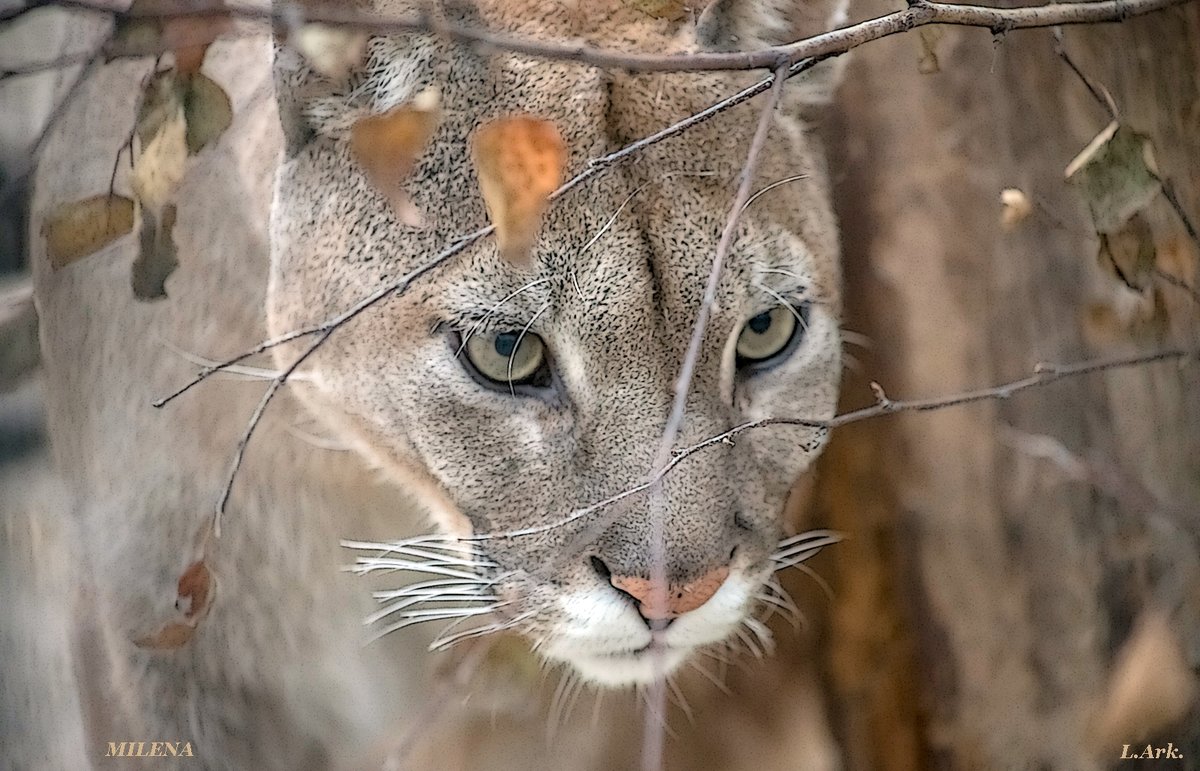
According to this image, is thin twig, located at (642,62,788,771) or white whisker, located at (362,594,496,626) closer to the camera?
thin twig, located at (642,62,788,771)

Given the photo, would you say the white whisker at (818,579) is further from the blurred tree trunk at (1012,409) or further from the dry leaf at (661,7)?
the dry leaf at (661,7)

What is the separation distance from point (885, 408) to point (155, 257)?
63cm

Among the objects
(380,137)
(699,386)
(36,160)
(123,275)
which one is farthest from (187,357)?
(699,386)

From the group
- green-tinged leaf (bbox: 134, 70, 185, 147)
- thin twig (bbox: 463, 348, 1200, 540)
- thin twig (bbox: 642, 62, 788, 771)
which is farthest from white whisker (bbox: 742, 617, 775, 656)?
green-tinged leaf (bbox: 134, 70, 185, 147)

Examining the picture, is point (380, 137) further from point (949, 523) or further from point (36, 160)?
point (949, 523)

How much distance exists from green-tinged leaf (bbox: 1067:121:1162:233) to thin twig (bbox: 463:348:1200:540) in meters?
0.20

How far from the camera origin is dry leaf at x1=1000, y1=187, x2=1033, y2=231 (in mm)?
1141

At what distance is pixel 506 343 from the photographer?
3.35 ft

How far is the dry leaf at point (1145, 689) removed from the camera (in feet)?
4.08

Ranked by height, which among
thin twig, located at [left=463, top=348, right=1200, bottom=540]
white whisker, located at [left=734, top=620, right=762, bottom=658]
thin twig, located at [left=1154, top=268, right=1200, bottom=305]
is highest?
thin twig, located at [left=1154, top=268, right=1200, bottom=305]

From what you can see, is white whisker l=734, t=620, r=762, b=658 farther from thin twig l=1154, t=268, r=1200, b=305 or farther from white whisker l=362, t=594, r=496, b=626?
thin twig l=1154, t=268, r=1200, b=305

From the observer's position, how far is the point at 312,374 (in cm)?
112

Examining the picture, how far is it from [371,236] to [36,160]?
0.30m

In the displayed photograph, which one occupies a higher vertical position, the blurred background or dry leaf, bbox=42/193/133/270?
dry leaf, bbox=42/193/133/270
